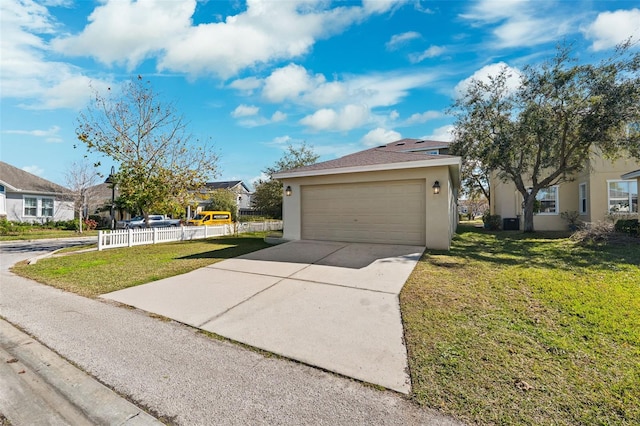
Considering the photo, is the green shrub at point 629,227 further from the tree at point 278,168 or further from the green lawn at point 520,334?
the tree at point 278,168

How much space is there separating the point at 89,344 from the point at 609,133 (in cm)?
1654

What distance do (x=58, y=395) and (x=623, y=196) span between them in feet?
68.0

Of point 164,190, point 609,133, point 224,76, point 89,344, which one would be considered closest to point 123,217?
point 164,190

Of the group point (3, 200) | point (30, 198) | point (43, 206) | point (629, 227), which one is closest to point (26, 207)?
point (30, 198)

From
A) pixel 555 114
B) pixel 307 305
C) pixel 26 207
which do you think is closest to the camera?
pixel 307 305

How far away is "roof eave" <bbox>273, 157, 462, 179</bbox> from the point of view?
Answer: 8.46 metres

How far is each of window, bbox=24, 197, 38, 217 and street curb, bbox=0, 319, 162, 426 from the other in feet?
89.3

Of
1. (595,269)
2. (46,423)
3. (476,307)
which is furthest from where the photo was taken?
(595,269)

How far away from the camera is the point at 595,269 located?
6008 millimetres

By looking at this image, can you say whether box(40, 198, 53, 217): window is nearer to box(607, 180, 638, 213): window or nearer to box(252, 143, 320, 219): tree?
box(252, 143, 320, 219): tree

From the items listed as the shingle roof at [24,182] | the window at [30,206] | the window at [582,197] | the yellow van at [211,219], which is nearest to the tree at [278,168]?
the yellow van at [211,219]

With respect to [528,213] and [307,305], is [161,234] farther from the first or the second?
[528,213]

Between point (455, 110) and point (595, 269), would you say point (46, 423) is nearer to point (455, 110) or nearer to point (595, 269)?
point (595, 269)

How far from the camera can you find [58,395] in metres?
2.49
